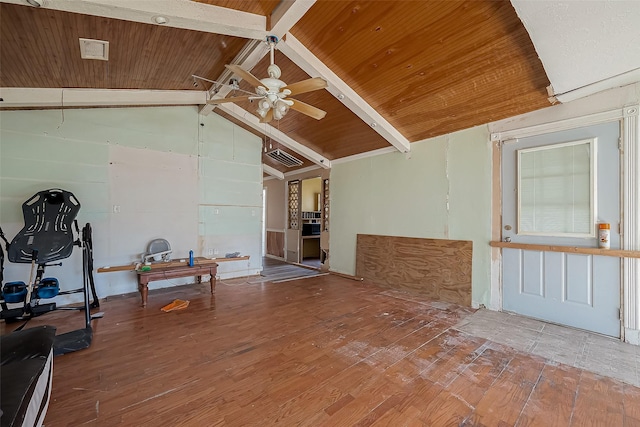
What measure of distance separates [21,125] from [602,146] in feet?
24.2

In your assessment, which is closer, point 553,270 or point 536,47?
point 536,47

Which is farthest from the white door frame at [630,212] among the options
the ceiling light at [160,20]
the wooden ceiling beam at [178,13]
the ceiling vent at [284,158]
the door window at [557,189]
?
the ceiling vent at [284,158]

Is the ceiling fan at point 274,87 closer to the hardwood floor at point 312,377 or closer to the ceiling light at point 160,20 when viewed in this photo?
the ceiling light at point 160,20

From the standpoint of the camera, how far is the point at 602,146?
10.0ft

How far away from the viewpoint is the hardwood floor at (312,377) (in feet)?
5.85

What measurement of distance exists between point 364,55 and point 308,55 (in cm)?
70

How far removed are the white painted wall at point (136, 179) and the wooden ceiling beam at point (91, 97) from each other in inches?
13.7

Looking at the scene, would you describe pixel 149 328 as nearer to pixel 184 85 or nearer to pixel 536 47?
pixel 184 85

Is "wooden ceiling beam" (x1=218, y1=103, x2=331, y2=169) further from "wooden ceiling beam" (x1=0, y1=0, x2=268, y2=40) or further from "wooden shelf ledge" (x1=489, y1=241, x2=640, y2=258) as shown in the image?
"wooden shelf ledge" (x1=489, y1=241, x2=640, y2=258)

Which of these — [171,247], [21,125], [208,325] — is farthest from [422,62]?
[21,125]

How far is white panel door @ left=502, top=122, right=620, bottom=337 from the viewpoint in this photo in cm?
299

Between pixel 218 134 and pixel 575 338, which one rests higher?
pixel 218 134

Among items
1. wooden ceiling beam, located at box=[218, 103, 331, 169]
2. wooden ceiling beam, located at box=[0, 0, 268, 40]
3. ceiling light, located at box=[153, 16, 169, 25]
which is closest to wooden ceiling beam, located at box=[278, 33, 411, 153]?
wooden ceiling beam, located at box=[0, 0, 268, 40]

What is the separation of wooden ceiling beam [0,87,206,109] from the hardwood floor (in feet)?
9.32
